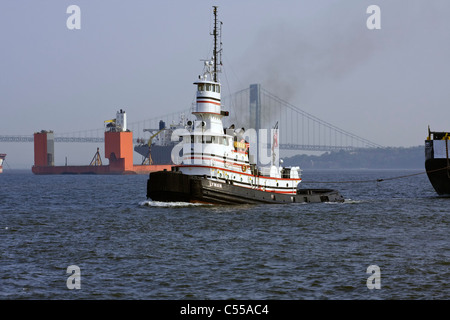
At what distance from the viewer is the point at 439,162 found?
54.3 meters

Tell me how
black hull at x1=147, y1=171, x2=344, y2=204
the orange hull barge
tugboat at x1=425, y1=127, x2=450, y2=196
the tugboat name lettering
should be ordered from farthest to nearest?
1. the orange hull barge
2. tugboat at x1=425, y1=127, x2=450, y2=196
3. the tugboat name lettering
4. black hull at x1=147, y1=171, x2=344, y2=204

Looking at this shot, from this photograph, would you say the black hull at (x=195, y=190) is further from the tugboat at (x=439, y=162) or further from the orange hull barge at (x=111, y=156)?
the orange hull barge at (x=111, y=156)

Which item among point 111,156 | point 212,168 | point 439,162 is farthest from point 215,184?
point 111,156

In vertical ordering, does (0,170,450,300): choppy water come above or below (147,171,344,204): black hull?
below

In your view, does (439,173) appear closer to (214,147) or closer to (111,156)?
(214,147)

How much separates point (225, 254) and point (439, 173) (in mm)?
39398

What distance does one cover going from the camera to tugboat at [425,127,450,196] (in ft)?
178

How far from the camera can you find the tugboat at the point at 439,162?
54188 millimetres

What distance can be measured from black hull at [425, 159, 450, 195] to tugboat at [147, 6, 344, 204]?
2008 cm

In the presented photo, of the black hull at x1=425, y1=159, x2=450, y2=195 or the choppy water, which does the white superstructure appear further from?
the black hull at x1=425, y1=159, x2=450, y2=195

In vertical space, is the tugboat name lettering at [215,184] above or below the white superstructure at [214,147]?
below

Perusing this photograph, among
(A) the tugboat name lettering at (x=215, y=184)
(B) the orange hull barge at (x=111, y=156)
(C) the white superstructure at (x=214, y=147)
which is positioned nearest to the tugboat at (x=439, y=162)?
(C) the white superstructure at (x=214, y=147)

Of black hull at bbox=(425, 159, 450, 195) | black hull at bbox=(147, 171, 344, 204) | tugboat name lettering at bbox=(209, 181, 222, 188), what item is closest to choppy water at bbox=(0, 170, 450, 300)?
black hull at bbox=(147, 171, 344, 204)
